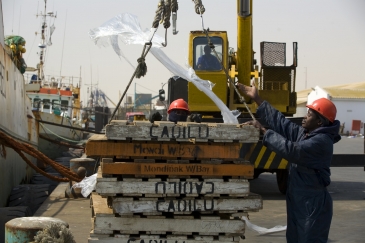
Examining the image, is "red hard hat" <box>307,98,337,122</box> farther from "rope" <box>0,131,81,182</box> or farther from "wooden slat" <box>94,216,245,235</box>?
"rope" <box>0,131,81,182</box>

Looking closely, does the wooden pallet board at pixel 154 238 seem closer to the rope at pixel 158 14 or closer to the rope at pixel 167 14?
the rope at pixel 158 14

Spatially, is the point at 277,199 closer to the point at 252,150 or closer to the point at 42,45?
the point at 252,150

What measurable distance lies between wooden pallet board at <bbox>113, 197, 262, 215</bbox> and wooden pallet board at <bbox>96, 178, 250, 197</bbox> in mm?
69

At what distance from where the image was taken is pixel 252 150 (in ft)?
37.3

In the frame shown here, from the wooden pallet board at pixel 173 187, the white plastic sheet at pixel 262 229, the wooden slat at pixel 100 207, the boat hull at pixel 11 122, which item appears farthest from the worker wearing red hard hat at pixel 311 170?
the boat hull at pixel 11 122

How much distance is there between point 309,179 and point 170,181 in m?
1.30

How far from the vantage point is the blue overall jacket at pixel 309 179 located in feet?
17.7

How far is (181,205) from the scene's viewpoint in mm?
5379

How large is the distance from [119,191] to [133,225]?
0.36 metres

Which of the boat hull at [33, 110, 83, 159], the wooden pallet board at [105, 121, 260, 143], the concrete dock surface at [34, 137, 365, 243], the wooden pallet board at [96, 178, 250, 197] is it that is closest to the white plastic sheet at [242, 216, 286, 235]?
the concrete dock surface at [34, 137, 365, 243]

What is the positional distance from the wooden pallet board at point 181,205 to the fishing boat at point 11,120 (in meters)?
6.25

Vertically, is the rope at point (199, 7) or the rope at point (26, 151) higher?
the rope at point (199, 7)

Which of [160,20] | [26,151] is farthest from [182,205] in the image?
[26,151]

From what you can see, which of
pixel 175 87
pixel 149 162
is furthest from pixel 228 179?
pixel 175 87
